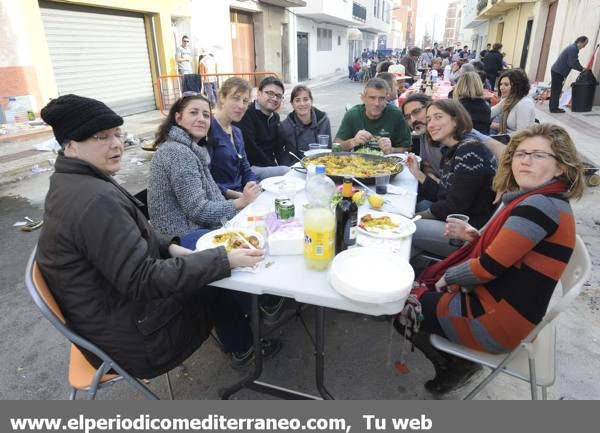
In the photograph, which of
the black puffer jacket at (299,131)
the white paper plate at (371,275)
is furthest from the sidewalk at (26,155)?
the white paper plate at (371,275)

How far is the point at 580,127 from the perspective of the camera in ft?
27.0

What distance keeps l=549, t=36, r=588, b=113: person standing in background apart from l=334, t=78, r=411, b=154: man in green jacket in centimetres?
815

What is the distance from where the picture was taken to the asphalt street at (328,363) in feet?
7.33

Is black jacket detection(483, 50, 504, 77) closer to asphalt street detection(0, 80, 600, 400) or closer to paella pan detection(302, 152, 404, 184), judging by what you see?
asphalt street detection(0, 80, 600, 400)

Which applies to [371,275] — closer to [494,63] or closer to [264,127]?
[264,127]

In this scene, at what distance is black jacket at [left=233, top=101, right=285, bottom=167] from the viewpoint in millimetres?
4039

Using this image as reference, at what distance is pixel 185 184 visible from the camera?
7.62 feet

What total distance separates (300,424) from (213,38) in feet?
46.0

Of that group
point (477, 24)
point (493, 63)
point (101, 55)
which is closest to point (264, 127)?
point (101, 55)

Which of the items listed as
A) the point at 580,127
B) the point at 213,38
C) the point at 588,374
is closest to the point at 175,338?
the point at 588,374

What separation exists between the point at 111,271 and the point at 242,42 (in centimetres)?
1694

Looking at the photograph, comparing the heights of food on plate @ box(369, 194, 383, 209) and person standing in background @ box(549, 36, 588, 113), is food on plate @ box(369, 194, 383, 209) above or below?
below

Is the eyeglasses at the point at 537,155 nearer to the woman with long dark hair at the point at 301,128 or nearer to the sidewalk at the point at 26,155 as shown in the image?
the woman with long dark hair at the point at 301,128

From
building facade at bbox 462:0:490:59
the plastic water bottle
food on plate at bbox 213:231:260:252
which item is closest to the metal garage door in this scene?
food on plate at bbox 213:231:260:252
